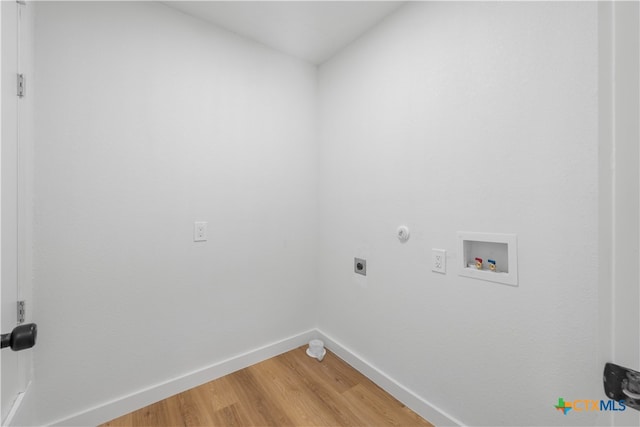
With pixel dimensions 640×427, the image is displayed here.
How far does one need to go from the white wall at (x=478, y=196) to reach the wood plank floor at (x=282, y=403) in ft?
0.66

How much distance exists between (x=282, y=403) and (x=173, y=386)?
693mm

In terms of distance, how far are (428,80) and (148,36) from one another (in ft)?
5.43

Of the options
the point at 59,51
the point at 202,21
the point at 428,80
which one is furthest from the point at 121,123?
the point at 428,80

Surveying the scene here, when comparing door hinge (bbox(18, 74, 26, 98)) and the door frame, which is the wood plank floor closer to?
the door frame

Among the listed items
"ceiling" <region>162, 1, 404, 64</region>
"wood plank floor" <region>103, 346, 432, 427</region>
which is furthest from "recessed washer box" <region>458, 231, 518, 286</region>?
"ceiling" <region>162, 1, 404, 64</region>

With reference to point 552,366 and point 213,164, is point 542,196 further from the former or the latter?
point 213,164

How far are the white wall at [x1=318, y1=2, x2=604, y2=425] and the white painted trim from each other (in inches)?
23.9

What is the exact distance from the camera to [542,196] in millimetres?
1065

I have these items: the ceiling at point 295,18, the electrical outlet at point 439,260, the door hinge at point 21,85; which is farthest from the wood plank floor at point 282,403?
the ceiling at point 295,18

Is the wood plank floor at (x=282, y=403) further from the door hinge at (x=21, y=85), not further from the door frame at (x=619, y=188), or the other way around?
the door hinge at (x=21, y=85)

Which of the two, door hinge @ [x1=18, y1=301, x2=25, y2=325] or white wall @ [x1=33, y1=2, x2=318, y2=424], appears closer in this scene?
door hinge @ [x1=18, y1=301, x2=25, y2=325]

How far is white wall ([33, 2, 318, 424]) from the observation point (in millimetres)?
1316

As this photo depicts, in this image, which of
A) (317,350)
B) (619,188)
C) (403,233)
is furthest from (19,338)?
(317,350)

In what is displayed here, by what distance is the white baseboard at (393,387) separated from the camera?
1407 mm
